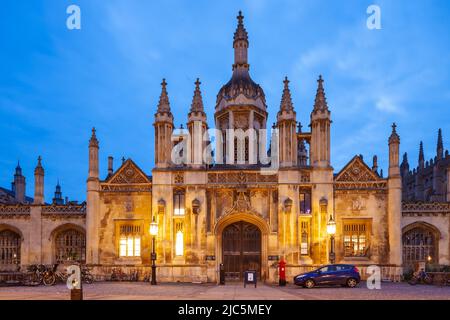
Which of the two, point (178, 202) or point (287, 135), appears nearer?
point (287, 135)

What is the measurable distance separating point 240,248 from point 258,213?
10.4ft

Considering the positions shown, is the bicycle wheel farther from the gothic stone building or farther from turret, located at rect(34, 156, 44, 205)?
turret, located at rect(34, 156, 44, 205)

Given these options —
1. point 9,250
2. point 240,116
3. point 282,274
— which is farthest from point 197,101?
point 9,250

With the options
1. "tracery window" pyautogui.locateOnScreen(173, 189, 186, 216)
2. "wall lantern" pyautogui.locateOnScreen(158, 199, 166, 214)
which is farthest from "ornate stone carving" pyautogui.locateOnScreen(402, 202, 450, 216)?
"wall lantern" pyautogui.locateOnScreen(158, 199, 166, 214)

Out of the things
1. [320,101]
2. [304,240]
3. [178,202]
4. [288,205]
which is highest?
[320,101]

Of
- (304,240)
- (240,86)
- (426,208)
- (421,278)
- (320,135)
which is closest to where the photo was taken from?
(421,278)

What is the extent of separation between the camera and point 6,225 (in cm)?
3675

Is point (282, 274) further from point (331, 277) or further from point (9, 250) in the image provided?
point (9, 250)

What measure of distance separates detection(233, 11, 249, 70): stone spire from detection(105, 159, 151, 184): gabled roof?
40.3ft

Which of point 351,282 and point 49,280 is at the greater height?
point 351,282

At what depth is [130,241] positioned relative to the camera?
33.8 meters

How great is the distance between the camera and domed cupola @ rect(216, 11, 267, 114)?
3716cm

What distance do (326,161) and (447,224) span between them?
34.6 ft
